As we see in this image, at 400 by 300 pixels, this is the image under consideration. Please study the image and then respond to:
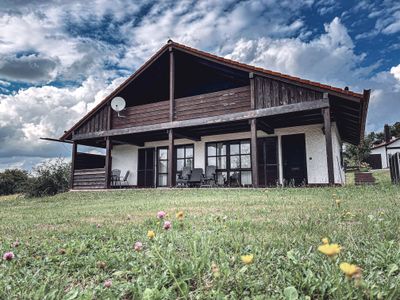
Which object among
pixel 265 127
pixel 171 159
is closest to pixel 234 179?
pixel 265 127

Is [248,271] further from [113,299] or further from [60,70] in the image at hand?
[60,70]

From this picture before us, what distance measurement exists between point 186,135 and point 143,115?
7.18ft

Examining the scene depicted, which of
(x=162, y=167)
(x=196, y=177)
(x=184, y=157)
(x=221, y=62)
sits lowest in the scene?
(x=196, y=177)

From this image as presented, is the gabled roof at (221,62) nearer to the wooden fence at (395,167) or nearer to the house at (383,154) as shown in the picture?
the wooden fence at (395,167)

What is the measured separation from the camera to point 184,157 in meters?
14.7

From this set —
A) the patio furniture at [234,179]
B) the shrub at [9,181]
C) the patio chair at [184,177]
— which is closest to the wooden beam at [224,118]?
the patio chair at [184,177]

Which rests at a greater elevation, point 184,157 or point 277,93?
point 277,93

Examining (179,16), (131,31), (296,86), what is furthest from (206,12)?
(296,86)

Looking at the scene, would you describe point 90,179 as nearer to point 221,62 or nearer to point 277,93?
point 221,62

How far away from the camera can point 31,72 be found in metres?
15.6

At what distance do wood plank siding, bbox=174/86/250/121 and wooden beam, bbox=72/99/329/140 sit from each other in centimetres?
25

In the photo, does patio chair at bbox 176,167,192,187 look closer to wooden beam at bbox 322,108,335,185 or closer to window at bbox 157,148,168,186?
window at bbox 157,148,168,186

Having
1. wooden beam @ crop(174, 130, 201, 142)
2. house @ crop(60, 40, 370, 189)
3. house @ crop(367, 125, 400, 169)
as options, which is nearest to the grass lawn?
house @ crop(60, 40, 370, 189)

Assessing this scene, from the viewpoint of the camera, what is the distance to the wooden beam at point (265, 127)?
35.8 ft
